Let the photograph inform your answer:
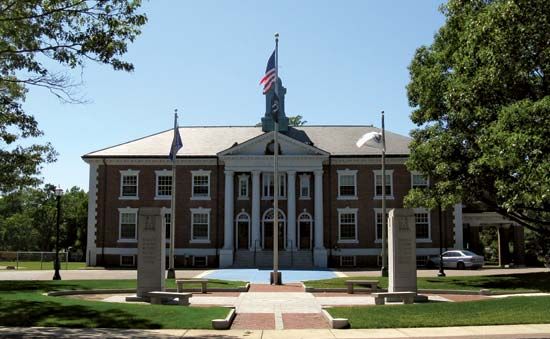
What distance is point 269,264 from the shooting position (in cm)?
4366

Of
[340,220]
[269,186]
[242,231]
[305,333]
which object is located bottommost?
[305,333]

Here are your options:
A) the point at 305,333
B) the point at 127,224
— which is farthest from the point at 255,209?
the point at 305,333

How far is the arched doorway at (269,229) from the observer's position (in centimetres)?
4531

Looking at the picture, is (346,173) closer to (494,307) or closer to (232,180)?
(232,180)

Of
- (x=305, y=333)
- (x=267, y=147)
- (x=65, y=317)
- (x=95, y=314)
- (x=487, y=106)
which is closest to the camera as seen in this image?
(x=305, y=333)

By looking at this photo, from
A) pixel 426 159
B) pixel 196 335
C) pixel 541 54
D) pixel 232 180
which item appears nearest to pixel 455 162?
pixel 426 159

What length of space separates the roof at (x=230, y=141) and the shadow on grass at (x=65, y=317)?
30.5 m

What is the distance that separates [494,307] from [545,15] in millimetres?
8002

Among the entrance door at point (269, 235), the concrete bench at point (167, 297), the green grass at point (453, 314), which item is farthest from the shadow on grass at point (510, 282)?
the entrance door at point (269, 235)

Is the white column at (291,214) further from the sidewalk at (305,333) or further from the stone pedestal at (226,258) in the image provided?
the sidewalk at (305,333)

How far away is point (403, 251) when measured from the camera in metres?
20.8

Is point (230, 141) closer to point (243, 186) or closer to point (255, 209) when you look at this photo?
point (243, 186)

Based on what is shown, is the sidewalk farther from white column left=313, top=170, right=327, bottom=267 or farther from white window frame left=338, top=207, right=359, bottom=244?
white window frame left=338, top=207, right=359, bottom=244

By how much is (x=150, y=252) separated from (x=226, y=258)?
23792 mm
